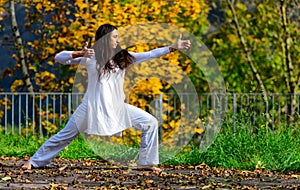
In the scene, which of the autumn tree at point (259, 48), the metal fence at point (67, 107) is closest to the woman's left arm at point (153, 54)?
the metal fence at point (67, 107)

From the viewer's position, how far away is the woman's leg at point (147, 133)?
8984 millimetres

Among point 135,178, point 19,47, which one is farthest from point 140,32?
point 135,178

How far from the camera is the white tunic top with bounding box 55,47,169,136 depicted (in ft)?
29.1

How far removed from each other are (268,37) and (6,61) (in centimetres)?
587

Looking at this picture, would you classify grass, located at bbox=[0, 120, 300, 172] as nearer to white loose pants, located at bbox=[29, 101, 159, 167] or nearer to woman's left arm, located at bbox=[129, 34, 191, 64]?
white loose pants, located at bbox=[29, 101, 159, 167]

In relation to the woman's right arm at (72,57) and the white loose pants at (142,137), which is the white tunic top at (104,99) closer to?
the woman's right arm at (72,57)

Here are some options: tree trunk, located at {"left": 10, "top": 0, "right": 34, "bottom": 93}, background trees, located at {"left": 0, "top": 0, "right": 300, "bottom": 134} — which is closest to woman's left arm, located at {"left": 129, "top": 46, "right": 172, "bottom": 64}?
background trees, located at {"left": 0, "top": 0, "right": 300, "bottom": 134}

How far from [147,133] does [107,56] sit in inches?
39.6

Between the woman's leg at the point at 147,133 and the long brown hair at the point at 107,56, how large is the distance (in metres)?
0.53

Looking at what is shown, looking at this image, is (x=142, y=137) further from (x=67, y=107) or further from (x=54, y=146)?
(x=67, y=107)

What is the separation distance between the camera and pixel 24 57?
48.3 ft

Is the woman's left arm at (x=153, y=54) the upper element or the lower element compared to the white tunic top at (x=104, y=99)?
upper

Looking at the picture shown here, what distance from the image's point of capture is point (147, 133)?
356 inches

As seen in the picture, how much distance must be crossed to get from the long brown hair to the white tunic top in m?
0.06
